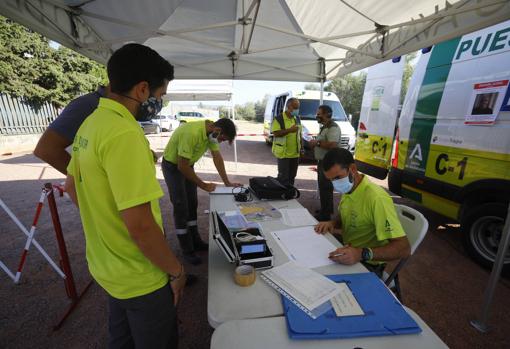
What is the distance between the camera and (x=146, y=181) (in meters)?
0.91

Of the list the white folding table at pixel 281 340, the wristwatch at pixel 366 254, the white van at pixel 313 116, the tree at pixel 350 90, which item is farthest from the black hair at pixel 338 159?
the tree at pixel 350 90

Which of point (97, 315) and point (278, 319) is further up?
point (278, 319)

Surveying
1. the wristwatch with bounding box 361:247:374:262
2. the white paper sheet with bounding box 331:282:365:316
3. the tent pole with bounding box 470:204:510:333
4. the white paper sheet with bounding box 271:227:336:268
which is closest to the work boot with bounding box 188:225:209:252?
the white paper sheet with bounding box 271:227:336:268

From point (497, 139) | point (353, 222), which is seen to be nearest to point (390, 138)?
point (497, 139)

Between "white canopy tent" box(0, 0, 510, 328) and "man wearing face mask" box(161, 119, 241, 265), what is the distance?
1061 mm

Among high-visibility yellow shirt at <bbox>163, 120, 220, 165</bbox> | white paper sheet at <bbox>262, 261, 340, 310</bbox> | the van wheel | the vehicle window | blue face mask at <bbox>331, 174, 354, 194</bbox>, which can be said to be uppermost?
the vehicle window

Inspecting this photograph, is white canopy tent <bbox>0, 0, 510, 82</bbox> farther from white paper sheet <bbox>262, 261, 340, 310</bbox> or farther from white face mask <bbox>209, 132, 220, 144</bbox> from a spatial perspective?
white paper sheet <bbox>262, 261, 340, 310</bbox>

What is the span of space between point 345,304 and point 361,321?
0.09 metres

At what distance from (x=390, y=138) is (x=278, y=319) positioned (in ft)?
12.6

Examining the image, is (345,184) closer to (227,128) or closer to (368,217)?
(368,217)

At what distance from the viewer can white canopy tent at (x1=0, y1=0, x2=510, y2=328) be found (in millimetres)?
2258

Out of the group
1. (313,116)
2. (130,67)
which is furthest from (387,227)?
(313,116)

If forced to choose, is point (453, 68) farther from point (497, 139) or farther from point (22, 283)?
point (22, 283)

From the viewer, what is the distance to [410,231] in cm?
180
